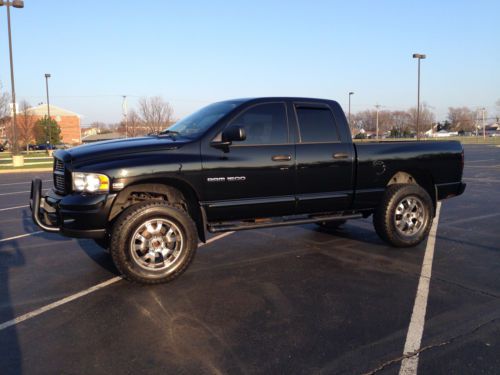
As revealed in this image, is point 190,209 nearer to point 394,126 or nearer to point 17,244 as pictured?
point 17,244

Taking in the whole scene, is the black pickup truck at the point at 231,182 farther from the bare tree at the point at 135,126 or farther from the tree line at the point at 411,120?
the tree line at the point at 411,120

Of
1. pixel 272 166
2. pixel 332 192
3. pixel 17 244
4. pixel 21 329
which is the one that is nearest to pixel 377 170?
pixel 332 192

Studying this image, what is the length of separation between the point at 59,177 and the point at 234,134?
2.00 m

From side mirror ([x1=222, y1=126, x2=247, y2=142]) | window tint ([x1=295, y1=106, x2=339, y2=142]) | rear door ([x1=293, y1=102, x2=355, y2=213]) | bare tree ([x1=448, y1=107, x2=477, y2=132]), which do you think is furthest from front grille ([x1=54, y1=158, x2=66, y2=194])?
bare tree ([x1=448, y1=107, x2=477, y2=132])

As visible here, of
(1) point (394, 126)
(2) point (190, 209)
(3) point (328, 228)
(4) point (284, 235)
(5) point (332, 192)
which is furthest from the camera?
(1) point (394, 126)

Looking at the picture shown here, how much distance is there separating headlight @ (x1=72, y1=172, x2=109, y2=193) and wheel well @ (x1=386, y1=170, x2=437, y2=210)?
13.0 ft

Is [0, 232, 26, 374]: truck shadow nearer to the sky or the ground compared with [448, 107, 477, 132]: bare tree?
Result: nearer to the ground

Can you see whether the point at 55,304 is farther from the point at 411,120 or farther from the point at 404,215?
the point at 411,120

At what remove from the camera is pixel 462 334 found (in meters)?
3.42

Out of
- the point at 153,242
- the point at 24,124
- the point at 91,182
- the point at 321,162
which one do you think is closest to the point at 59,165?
the point at 91,182

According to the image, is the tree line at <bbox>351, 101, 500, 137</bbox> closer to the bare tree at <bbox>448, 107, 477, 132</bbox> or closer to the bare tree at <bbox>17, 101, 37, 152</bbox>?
the bare tree at <bbox>448, 107, 477, 132</bbox>

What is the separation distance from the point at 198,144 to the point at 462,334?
3.11m

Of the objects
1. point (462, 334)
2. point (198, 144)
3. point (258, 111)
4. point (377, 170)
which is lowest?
point (462, 334)

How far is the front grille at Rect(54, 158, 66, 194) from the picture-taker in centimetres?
466
